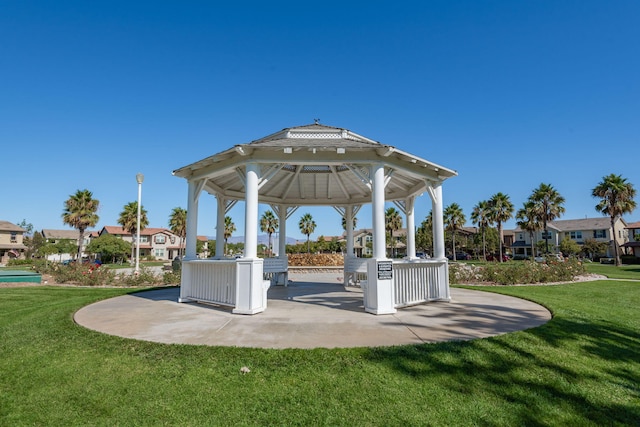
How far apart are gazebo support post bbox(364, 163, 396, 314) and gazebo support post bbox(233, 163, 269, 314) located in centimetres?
225

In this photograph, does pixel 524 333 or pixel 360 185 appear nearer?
pixel 524 333

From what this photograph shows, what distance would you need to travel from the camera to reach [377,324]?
567 cm

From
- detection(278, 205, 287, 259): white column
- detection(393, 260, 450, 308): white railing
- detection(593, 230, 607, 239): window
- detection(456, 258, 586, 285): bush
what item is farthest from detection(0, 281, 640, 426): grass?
detection(593, 230, 607, 239): window

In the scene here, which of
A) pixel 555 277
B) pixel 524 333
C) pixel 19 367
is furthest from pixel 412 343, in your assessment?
pixel 555 277

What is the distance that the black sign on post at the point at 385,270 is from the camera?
6.76 m

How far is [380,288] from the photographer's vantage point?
6707mm

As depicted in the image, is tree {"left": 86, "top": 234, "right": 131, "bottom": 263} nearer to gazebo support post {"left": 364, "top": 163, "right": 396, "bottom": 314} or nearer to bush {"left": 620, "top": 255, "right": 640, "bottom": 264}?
gazebo support post {"left": 364, "top": 163, "right": 396, "bottom": 314}

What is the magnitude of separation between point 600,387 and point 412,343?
202cm

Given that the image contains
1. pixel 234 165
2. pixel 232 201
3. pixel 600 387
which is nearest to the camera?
pixel 600 387

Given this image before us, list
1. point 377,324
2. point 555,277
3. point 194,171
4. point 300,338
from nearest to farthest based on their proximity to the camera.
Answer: point 300,338
point 377,324
point 194,171
point 555,277

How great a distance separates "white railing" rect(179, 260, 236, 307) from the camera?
289 inches

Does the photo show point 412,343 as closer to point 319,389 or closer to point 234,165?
point 319,389

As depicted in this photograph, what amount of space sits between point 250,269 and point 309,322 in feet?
5.76

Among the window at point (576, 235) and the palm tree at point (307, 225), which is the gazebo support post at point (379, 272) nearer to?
the palm tree at point (307, 225)
